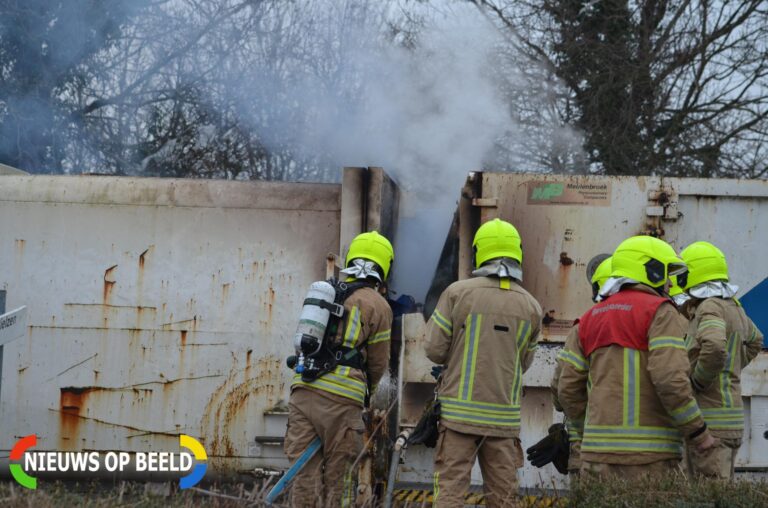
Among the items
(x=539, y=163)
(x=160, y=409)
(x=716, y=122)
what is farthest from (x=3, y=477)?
(x=716, y=122)

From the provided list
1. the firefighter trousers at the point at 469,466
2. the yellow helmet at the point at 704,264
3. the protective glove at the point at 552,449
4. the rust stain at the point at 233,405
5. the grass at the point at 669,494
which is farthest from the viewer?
the rust stain at the point at 233,405

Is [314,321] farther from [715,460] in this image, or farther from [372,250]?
[715,460]

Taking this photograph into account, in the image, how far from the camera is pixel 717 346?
14.2 ft

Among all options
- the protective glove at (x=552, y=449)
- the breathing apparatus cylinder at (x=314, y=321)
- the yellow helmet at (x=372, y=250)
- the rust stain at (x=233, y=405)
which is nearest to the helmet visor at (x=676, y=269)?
the protective glove at (x=552, y=449)

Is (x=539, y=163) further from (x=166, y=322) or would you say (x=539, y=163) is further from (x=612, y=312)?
(x=612, y=312)

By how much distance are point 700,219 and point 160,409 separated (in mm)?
3337

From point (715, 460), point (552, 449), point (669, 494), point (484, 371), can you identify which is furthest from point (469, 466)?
point (669, 494)

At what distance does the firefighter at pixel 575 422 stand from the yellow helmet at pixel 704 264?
0.43 metres

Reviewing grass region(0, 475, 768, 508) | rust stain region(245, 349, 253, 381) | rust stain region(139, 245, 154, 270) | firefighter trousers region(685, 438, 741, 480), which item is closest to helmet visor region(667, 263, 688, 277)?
firefighter trousers region(685, 438, 741, 480)

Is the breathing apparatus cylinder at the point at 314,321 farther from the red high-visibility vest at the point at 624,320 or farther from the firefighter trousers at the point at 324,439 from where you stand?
the red high-visibility vest at the point at 624,320

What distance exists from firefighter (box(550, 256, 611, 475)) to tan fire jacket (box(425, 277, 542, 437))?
10.7 inches

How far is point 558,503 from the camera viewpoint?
336 centimetres

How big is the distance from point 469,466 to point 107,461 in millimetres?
2505

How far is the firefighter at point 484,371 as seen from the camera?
13.2ft
